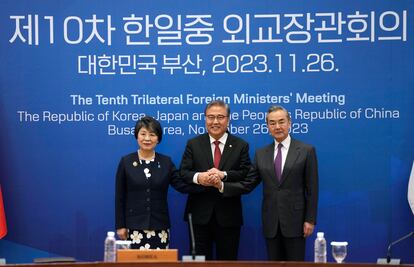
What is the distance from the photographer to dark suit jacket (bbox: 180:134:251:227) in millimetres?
5672

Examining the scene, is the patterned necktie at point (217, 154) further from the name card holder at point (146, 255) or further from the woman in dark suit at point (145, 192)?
the name card holder at point (146, 255)

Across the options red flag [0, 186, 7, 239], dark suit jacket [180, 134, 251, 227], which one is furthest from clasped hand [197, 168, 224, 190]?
red flag [0, 186, 7, 239]

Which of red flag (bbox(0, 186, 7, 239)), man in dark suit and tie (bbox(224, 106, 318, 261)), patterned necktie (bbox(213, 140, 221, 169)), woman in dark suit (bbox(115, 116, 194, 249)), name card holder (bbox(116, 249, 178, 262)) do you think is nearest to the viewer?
name card holder (bbox(116, 249, 178, 262))

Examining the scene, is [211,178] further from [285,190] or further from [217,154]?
[285,190]

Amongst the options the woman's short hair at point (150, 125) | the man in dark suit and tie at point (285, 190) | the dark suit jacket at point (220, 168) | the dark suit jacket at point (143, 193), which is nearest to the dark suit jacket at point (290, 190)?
the man in dark suit and tie at point (285, 190)

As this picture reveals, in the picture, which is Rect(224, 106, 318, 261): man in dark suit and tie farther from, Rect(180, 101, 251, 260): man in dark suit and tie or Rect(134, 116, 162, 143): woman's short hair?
Rect(134, 116, 162, 143): woman's short hair

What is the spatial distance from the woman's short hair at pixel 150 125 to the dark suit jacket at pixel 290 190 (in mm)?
648

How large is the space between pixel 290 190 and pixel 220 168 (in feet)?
1.80

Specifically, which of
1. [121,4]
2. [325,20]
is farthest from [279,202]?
[121,4]

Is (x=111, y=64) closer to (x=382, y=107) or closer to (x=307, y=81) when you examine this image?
(x=307, y=81)

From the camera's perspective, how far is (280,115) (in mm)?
5484

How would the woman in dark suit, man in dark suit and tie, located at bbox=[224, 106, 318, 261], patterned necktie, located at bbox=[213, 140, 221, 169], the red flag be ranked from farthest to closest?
the red flag
patterned necktie, located at bbox=[213, 140, 221, 169]
the woman in dark suit
man in dark suit and tie, located at bbox=[224, 106, 318, 261]

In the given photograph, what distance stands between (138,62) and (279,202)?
5.20 ft

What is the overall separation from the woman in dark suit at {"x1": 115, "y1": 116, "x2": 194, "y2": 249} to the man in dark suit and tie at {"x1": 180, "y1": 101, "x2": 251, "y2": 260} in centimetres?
17
